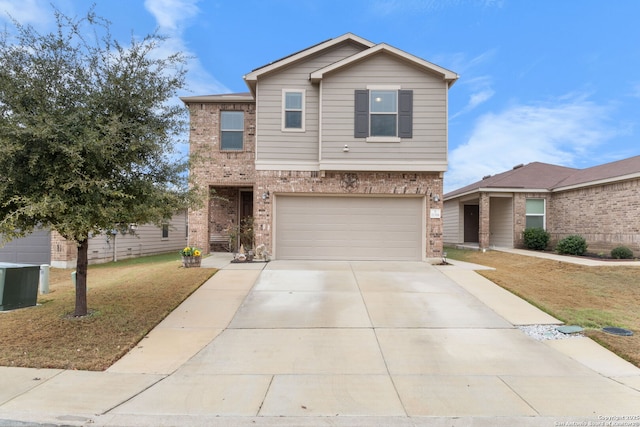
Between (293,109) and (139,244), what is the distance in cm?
1029

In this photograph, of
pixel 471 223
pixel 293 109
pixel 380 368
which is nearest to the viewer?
pixel 380 368

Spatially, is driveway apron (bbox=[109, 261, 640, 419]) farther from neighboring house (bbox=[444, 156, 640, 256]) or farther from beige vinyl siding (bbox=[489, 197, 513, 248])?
beige vinyl siding (bbox=[489, 197, 513, 248])

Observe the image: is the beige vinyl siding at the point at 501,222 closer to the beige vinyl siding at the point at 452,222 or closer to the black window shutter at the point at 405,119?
the beige vinyl siding at the point at 452,222

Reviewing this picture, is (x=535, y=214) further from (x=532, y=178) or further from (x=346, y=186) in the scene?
(x=346, y=186)

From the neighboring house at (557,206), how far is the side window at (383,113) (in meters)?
7.61

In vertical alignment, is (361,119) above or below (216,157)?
above

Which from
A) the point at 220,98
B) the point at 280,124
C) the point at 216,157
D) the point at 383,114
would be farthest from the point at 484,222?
the point at 220,98

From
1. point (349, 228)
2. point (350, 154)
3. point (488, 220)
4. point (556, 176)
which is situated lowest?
point (349, 228)

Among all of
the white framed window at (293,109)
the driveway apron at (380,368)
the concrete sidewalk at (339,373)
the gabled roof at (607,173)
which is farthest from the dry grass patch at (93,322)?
the gabled roof at (607,173)

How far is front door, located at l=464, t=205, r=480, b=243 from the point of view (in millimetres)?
22766

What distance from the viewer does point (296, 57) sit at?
1198 centimetres

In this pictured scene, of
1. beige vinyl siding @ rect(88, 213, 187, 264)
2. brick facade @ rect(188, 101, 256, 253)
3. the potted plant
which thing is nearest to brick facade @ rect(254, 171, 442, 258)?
brick facade @ rect(188, 101, 256, 253)

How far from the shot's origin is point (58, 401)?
381cm

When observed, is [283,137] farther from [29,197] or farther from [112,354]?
[112,354]
